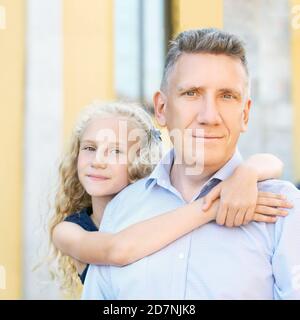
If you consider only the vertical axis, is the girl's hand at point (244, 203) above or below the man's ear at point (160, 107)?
below

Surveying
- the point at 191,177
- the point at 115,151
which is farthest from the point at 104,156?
the point at 191,177

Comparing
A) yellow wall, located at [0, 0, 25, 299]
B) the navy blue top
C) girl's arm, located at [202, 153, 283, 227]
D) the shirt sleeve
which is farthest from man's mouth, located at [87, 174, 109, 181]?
the shirt sleeve

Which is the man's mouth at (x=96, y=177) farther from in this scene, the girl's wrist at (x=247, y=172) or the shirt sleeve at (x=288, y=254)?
the shirt sleeve at (x=288, y=254)

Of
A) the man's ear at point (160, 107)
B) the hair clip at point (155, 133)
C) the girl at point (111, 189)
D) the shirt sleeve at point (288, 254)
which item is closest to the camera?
the shirt sleeve at point (288, 254)

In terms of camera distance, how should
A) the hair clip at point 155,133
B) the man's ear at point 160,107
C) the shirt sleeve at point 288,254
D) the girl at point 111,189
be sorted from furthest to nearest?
the hair clip at point 155,133
the man's ear at point 160,107
the girl at point 111,189
the shirt sleeve at point 288,254

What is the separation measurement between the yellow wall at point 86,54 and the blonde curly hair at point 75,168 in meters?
0.04

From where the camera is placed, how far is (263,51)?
65.7 inches

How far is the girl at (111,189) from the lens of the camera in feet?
4.51

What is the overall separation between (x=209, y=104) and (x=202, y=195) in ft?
0.74

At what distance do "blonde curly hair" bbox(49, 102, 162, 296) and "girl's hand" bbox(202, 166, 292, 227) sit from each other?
0.30 meters

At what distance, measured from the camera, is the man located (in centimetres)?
132

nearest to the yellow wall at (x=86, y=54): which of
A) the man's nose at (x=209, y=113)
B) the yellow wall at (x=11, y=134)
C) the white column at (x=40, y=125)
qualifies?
the white column at (x=40, y=125)

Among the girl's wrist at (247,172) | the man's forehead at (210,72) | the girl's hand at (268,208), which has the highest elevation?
the man's forehead at (210,72)

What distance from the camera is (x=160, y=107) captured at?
1.51 meters
